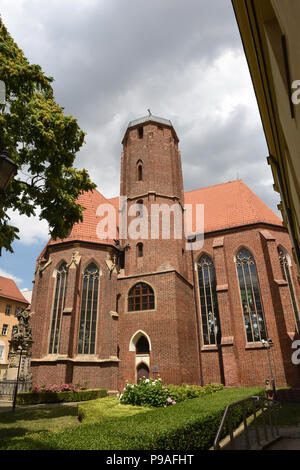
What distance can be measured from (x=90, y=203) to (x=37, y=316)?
9897 millimetres

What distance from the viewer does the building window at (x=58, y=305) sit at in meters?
19.3

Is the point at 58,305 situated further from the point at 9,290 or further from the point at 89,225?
the point at 9,290

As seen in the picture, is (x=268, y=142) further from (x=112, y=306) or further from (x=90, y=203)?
(x=90, y=203)

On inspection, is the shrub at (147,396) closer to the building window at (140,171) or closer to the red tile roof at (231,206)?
the red tile roof at (231,206)

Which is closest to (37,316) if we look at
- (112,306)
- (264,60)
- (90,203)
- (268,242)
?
(112,306)

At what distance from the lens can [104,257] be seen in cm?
2181

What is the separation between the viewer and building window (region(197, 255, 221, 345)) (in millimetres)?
21703

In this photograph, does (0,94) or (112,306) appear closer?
(0,94)

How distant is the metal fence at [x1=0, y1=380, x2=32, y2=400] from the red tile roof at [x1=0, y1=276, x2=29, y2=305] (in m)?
25.2

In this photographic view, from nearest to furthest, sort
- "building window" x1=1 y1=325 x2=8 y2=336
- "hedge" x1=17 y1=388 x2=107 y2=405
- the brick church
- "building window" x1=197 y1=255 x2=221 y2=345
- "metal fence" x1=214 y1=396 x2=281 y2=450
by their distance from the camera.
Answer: "metal fence" x1=214 y1=396 x2=281 y2=450
"hedge" x1=17 y1=388 x2=107 y2=405
the brick church
"building window" x1=197 y1=255 x2=221 y2=345
"building window" x1=1 y1=325 x2=8 y2=336

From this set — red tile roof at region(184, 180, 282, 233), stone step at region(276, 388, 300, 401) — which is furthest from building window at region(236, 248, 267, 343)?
stone step at region(276, 388, 300, 401)

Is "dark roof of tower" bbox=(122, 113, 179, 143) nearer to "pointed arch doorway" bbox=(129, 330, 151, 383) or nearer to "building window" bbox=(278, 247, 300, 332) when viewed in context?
"building window" bbox=(278, 247, 300, 332)

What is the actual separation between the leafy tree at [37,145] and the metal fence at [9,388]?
11.9 metres

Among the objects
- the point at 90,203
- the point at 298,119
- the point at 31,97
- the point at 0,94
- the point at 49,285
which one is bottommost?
the point at 298,119
